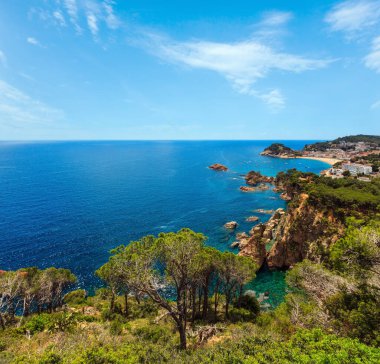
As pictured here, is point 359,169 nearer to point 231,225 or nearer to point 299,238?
point 231,225

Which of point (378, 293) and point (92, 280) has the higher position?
point (378, 293)

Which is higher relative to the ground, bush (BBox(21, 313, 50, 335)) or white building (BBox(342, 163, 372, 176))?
white building (BBox(342, 163, 372, 176))

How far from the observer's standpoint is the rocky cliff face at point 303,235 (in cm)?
4012

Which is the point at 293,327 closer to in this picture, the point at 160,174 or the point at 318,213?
the point at 318,213

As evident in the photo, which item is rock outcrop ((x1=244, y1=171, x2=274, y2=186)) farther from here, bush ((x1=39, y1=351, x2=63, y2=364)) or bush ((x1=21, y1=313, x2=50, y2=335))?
bush ((x1=39, y1=351, x2=63, y2=364))

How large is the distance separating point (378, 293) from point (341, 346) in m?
5.92

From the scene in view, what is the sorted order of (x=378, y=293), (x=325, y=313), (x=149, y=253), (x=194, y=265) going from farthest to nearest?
(x=194, y=265)
(x=149, y=253)
(x=325, y=313)
(x=378, y=293)

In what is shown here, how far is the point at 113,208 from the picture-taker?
72.7m

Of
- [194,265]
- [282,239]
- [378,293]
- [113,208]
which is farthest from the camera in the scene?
[113,208]

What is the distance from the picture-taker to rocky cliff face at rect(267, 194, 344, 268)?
4012 centimetres

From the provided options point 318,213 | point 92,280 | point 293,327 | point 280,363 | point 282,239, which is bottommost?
point 92,280

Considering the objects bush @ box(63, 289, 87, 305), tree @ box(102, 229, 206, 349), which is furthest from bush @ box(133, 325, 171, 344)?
bush @ box(63, 289, 87, 305)

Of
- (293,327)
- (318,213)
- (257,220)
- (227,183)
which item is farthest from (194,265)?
(227,183)

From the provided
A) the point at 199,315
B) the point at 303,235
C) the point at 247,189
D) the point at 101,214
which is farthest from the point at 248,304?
the point at 247,189
